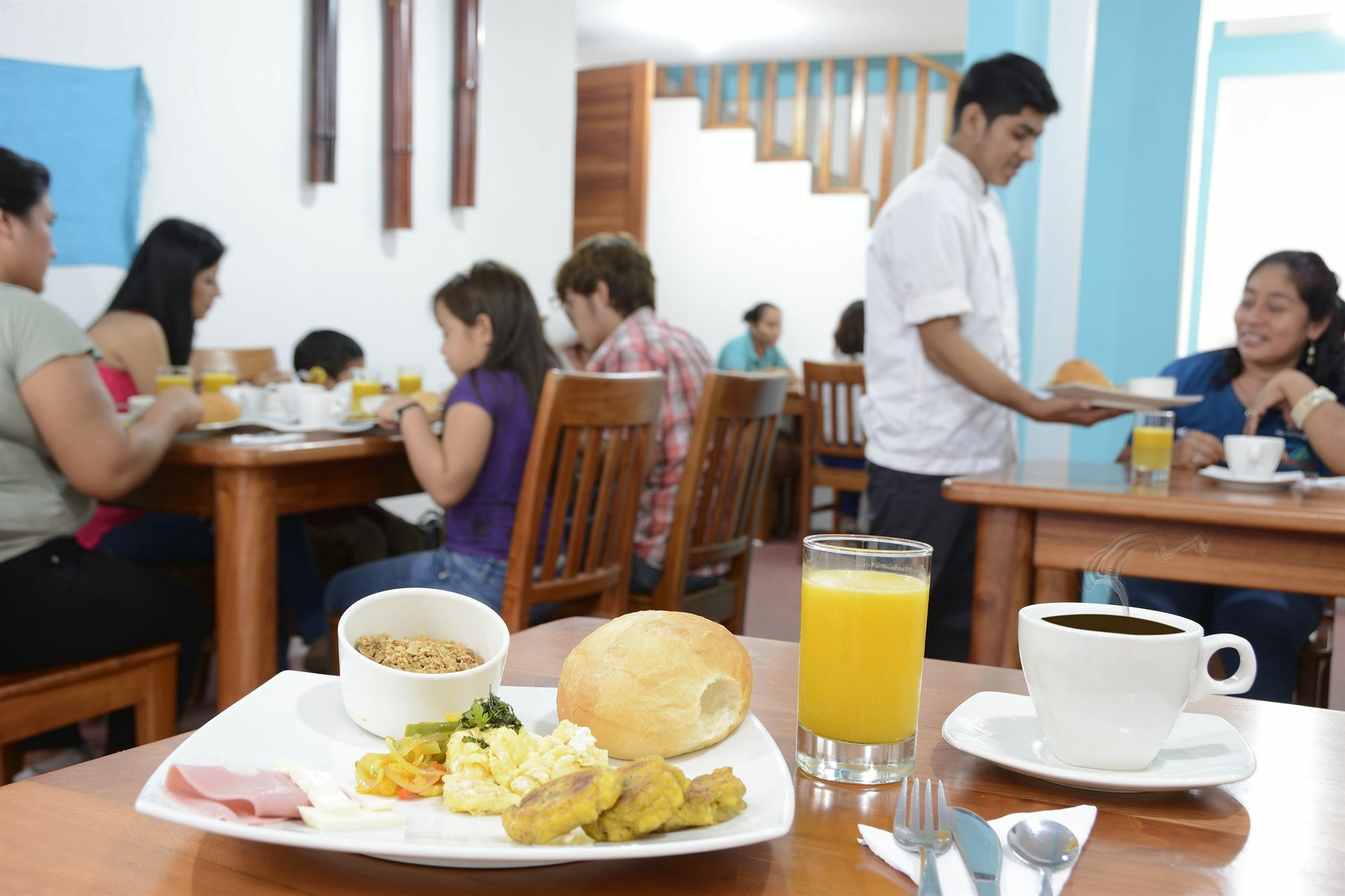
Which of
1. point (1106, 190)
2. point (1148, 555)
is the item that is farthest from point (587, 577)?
point (1106, 190)

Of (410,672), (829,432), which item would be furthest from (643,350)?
(829,432)

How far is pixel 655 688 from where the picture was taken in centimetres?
56

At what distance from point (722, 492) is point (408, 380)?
0.94 metres

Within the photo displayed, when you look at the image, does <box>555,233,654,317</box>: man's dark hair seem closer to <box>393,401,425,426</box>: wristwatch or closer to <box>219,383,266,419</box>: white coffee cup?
<box>393,401,425,426</box>: wristwatch

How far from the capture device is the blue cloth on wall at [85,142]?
2.82 metres

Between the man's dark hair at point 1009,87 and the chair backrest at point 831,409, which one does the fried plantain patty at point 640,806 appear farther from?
the chair backrest at point 831,409

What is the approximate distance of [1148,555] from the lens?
152 centimetres

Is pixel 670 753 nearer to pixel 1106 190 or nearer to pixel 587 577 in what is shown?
pixel 587 577

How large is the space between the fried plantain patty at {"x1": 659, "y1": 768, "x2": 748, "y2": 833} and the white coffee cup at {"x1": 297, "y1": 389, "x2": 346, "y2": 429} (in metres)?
1.85

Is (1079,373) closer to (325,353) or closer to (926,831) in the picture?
(926,831)

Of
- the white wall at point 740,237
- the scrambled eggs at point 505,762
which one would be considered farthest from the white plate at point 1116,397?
the white wall at point 740,237

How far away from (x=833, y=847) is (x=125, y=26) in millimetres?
3279

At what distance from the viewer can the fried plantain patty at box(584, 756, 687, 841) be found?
0.45 metres

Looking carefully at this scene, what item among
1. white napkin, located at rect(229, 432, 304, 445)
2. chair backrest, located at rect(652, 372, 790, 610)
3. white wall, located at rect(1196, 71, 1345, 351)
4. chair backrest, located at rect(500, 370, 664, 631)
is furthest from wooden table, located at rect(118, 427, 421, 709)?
white wall, located at rect(1196, 71, 1345, 351)
